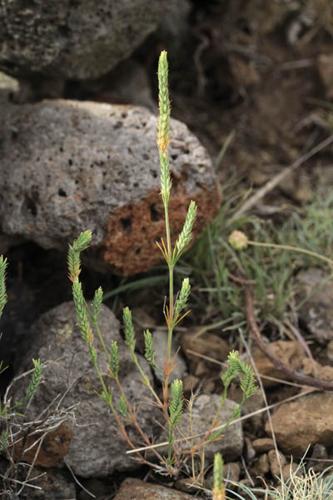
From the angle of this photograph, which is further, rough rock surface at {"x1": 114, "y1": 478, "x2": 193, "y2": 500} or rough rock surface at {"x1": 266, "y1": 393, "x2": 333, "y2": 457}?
rough rock surface at {"x1": 266, "y1": 393, "x2": 333, "y2": 457}

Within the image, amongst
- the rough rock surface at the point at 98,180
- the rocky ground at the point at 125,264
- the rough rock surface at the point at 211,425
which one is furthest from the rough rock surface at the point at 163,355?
the rough rock surface at the point at 98,180

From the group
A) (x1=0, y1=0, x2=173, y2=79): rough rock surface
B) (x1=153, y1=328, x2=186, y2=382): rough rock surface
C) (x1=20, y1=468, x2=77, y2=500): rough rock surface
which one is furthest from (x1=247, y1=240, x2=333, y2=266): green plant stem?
(x1=20, y1=468, x2=77, y2=500): rough rock surface

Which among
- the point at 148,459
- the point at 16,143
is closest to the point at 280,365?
the point at 148,459

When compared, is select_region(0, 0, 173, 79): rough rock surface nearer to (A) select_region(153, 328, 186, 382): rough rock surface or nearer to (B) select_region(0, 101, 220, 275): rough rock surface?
(B) select_region(0, 101, 220, 275): rough rock surface

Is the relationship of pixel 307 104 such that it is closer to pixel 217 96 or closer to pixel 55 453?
pixel 217 96

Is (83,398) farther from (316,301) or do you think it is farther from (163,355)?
(316,301)

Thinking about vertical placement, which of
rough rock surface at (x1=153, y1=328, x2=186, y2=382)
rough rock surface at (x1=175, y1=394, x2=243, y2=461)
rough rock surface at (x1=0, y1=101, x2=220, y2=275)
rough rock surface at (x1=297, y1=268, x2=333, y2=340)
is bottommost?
rough rock surface at (x1=175, y1=394, x2=243, y2=461)

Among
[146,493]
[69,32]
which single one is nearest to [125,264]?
[146,493]

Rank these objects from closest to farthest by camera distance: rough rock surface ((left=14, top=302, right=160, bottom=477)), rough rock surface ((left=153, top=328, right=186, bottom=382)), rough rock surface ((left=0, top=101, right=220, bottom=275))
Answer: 1. rough rock surface ((left=14, top=302, right=160, bottom=477))
2. rough rock surface ((left=0, top=101, right=220, bottom=275))
3. rough rock surface ((left=153, top=328, right=186, bottom=382))
